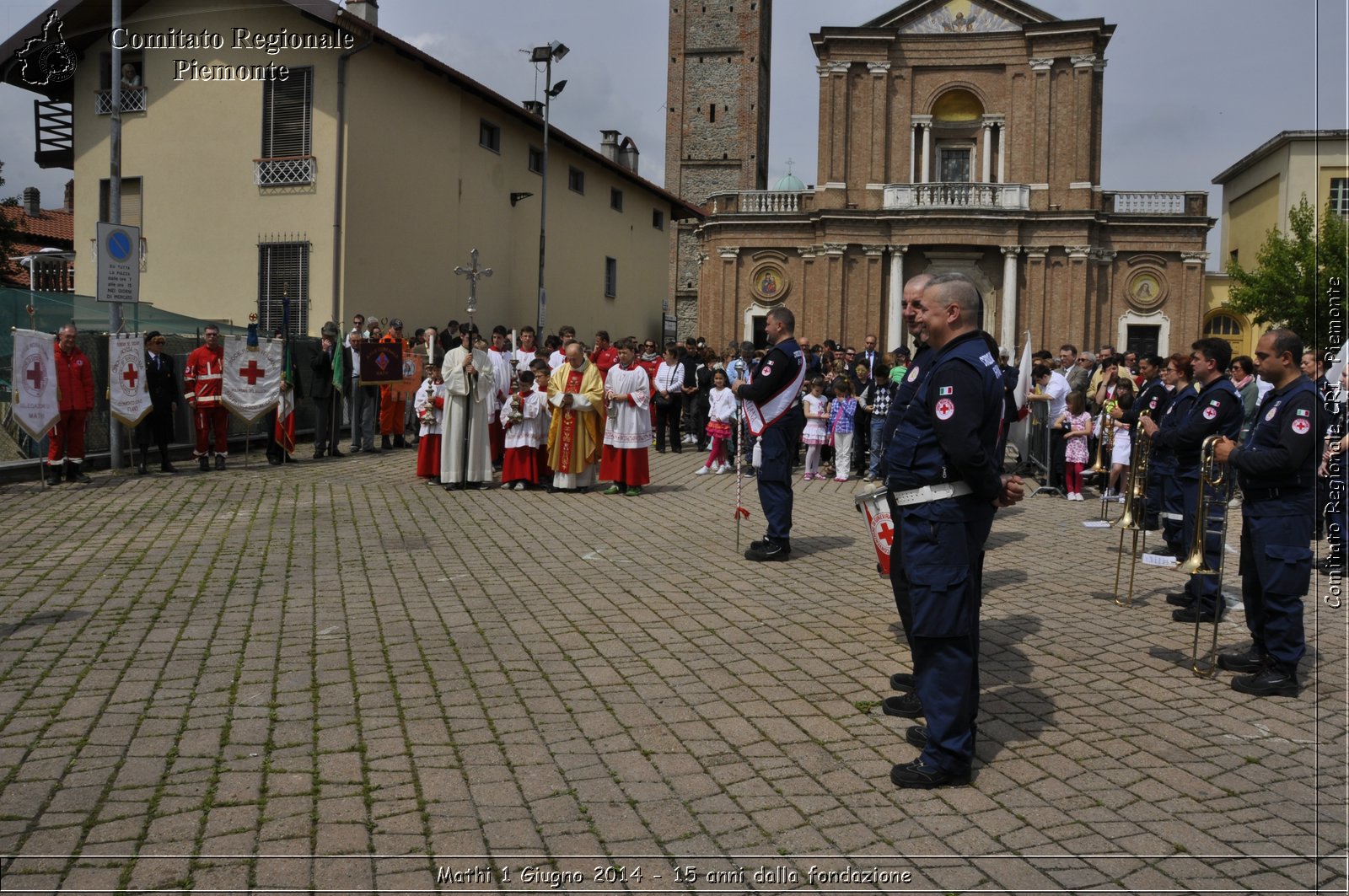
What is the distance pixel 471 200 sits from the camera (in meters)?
29.4

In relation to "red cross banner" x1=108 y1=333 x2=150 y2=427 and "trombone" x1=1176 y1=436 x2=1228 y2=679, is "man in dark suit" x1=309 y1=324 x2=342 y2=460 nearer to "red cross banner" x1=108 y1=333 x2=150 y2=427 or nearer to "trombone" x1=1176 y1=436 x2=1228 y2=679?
"red cross banner" x1=108 y1=333 x2=150 y2=427

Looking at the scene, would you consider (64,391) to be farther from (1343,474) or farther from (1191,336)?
(1191,336)

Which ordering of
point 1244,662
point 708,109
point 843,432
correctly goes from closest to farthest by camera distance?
point 1244,662 < point 843,432 < point 708,109

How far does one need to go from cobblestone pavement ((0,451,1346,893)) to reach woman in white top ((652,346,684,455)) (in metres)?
11.0

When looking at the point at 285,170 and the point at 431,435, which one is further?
the point at 285,170

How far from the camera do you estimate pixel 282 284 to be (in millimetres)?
24672

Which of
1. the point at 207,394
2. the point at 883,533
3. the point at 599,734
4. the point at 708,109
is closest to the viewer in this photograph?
the point at 599,734

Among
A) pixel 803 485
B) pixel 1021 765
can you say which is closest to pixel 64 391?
pixel 803 485

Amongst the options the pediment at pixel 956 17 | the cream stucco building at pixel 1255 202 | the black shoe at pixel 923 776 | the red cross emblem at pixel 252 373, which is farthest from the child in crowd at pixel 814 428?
the pediment at pixel 956 17

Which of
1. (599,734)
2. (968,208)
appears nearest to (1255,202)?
(968,208)

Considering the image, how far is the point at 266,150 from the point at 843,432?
48.1 ft

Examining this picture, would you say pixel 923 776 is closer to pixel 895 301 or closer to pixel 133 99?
pixel 133 99

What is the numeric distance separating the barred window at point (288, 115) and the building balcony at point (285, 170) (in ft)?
0.49

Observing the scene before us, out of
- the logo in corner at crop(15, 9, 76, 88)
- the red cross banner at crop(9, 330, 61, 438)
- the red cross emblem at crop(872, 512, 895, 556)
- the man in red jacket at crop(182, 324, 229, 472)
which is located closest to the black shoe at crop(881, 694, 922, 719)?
the red cross emblem at crop(872, 512, 895, 556)
